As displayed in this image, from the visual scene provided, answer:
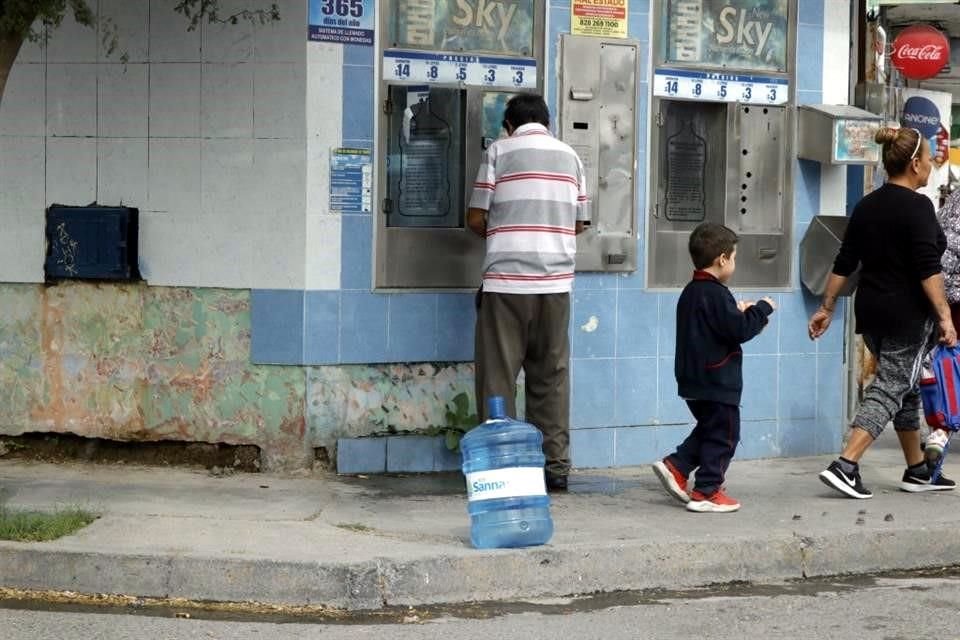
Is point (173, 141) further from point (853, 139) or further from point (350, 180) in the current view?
point (853, 139)

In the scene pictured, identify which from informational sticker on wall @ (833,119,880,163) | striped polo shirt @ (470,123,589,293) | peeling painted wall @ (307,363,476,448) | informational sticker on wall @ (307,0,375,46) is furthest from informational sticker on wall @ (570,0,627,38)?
peeling painted wall @ (307,363,476,448)

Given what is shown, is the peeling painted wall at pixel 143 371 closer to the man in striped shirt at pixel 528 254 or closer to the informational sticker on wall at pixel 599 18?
the man in striped shirt at pixel 528 254

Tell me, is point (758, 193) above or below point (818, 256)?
above

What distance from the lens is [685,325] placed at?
7.76m

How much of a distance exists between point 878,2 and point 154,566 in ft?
25.7

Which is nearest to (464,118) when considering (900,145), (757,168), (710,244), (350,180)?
(350,180)

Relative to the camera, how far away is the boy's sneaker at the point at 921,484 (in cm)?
859

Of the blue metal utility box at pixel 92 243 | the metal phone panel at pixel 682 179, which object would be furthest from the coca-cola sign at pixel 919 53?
the blue metal utility box at pixel 92 243

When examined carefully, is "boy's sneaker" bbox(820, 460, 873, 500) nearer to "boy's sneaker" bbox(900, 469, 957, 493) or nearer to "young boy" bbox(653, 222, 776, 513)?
"boy's sneaker" bbox(900, 469, 957, 493)

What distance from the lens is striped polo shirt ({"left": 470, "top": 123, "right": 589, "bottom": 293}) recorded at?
8102 millimetres

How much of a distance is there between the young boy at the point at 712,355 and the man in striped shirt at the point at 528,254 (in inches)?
28.5

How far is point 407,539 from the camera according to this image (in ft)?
22.8

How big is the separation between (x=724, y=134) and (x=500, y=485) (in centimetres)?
368

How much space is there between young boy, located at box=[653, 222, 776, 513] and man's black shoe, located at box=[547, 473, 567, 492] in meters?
0.75
